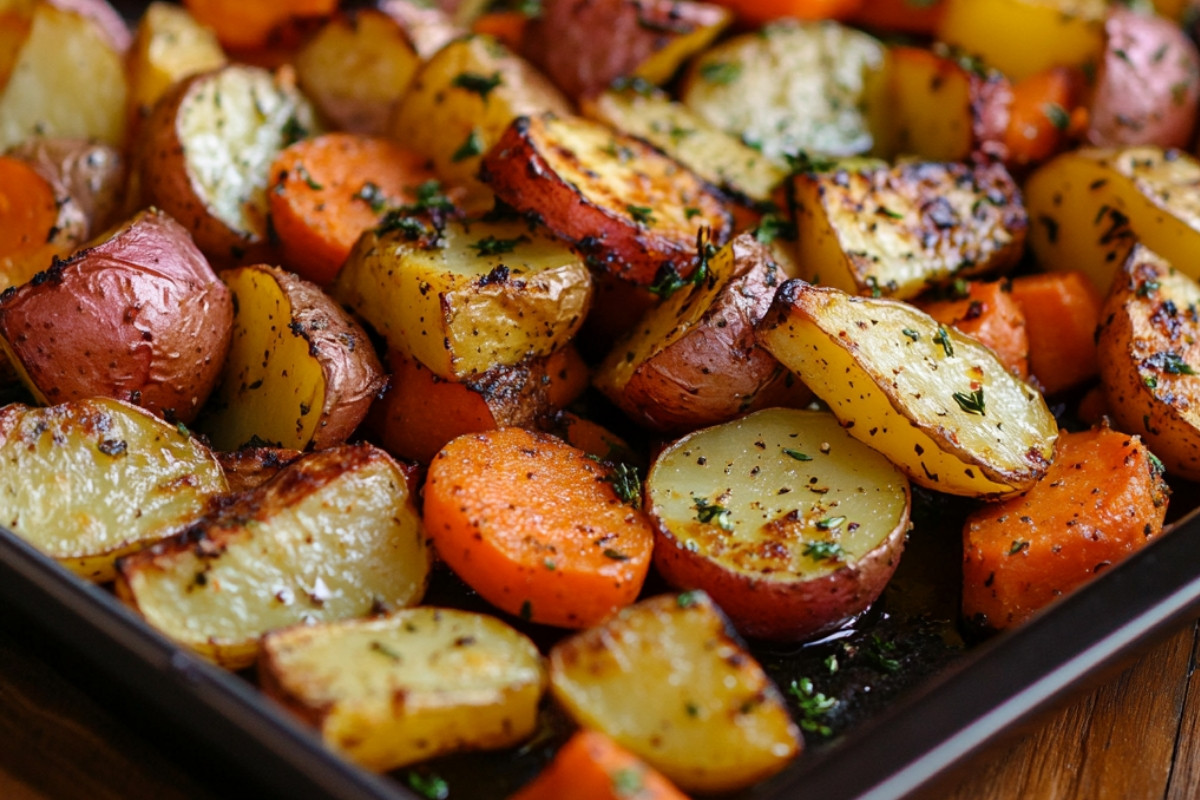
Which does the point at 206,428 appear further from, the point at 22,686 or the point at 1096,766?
the point at 1096,766

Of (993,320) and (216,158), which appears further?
(216,158)

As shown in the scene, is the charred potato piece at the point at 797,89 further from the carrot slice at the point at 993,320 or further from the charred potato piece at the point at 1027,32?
the carrot slice at the point at 993,320

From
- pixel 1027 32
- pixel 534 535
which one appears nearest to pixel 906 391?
pixel 534 535

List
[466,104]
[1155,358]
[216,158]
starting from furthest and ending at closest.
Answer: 1. [466,104]
2. [216,158]
3. [1155,358]

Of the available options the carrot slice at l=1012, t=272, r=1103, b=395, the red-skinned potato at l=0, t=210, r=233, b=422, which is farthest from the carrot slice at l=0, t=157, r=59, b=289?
the carrot slice at l=1012, t=272, r=1103, b=395

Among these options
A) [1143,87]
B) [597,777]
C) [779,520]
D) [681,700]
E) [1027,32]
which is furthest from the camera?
[1027,32]

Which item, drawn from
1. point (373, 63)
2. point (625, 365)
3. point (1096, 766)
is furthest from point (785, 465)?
point (373, 63)

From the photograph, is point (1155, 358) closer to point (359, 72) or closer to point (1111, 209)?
point (1111, 209)

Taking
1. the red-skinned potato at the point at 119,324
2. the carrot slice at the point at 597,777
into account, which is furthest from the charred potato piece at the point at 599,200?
the carrot slice at the point at 597,777
